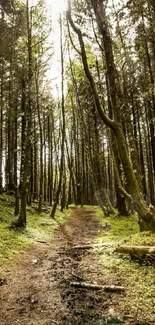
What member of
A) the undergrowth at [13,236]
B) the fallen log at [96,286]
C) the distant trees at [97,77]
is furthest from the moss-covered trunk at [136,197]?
the undergrowth at [13,236]

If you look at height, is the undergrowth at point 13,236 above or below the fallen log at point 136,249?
below

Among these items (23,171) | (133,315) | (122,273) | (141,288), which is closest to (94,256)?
(122,273)

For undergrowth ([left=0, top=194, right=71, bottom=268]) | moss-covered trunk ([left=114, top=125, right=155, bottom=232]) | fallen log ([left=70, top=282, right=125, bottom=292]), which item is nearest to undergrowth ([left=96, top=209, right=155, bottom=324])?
fallen log ([left=70, top=282, right=125, bottom=292])

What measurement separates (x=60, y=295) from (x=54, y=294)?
0.13m

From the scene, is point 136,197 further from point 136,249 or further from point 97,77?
point 97,77

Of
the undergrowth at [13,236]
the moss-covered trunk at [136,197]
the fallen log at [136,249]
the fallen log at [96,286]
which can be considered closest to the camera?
the fallen log at [96,286]

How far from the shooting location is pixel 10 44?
14102mm

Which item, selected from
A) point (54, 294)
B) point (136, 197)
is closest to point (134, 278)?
point (54, 294)

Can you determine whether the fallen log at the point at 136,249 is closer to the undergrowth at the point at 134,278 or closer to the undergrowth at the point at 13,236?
the undergrowth at the point at 134,278

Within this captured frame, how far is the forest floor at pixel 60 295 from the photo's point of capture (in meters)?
3.89

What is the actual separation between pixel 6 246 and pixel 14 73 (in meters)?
10.7

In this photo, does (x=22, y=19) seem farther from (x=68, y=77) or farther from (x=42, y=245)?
(x=42, y=245)

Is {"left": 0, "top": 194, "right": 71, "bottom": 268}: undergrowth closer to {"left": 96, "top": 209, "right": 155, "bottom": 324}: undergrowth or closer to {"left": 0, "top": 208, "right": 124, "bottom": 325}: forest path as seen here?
{"left": 0, "top": 208, "right": 124, "bottom": 325}: forest path

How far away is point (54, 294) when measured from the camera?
480cm
